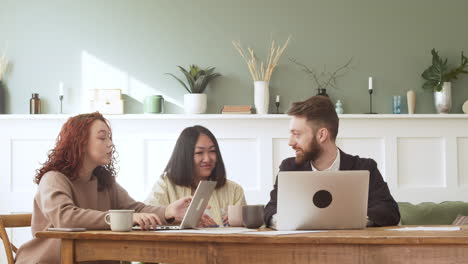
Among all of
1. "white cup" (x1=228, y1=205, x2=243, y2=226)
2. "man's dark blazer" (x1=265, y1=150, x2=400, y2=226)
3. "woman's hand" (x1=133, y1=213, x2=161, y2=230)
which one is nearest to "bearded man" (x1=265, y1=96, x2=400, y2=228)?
"man's dark blazer" (x1=265, y1=150, x2=400, y2=226)

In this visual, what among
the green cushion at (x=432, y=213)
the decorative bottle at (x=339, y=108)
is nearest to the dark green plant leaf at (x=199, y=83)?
the decorative bottle at (x=339, y=108)

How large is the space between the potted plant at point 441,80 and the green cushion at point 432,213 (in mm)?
1177

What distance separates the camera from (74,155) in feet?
10.2

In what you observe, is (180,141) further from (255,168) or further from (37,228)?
(255,168)

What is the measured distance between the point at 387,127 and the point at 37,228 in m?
3.09

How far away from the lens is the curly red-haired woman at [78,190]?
2.83 metres

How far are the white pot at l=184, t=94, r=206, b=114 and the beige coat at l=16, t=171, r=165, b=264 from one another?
207cm

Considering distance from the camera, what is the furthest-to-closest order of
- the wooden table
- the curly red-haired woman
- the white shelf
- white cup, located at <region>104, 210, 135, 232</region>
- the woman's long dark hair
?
1. the white shelf
2. the woman's long dark hair
3. the curly red-haired woman
4. white cup, located at <region>104, 210, 135, 232</region>
5. the wooden table

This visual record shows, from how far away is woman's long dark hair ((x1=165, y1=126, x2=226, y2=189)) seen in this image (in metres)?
3.75

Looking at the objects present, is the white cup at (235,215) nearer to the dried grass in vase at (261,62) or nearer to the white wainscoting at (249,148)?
the white wainscoting at (249,148)

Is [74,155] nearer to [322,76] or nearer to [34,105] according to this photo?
[34,105]

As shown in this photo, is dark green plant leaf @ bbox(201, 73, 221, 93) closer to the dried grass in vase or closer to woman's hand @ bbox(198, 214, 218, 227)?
the dried grass in vase

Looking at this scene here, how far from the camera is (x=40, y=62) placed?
5570mm

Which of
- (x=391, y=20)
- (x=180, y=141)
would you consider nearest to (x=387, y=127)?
(x=391, y=20)
